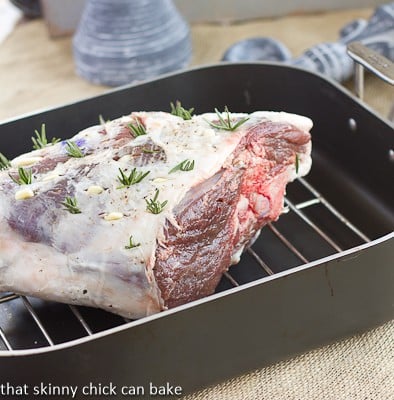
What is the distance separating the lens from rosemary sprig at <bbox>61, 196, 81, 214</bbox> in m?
1.37

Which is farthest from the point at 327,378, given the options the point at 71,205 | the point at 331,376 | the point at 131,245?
the point at 71,205

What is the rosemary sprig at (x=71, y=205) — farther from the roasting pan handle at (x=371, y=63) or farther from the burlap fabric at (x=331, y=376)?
the roasting pan handle at (x=371, y=63)

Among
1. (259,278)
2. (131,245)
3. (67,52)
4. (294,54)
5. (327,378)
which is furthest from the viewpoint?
(67,52)

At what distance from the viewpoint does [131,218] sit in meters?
1.35

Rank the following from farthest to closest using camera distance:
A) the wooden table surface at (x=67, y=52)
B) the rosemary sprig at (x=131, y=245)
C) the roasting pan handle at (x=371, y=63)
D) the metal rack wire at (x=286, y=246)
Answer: the wooden table surface at (x=67, y=52), the roasting pan handle at (x=371, y=63), the metal rack wire at (x=286, y=246), the rosemary sprig at (x=131, y=245)

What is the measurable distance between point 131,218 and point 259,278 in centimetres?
35

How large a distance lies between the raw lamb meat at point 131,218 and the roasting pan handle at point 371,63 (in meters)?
0.29

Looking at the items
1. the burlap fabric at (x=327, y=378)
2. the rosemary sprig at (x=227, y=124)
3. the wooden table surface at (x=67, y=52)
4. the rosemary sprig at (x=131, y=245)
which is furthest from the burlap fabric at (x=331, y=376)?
the wooden table surface at (x=67, y=52)

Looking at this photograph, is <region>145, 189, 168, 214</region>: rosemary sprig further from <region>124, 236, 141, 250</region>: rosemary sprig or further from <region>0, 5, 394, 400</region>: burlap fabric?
<region>0, 5, 394, 400</region>: burlap fabric

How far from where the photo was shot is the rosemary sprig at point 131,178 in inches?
54.5

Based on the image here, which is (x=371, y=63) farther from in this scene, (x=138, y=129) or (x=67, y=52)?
(x=67, y=52)

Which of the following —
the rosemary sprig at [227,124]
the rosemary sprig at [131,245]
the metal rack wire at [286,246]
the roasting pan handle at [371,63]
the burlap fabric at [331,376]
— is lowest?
the burlap fabric at [331,376]

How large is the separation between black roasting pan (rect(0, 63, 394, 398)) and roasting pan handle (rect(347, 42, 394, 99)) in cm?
8

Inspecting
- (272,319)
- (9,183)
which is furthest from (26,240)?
(272,319)
